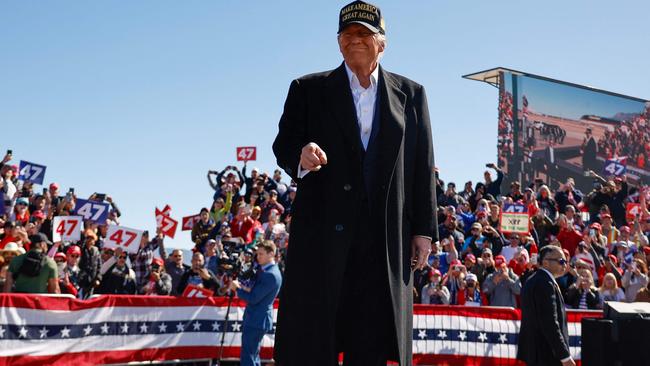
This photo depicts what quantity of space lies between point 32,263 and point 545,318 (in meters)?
6.69

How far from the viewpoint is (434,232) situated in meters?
3.57

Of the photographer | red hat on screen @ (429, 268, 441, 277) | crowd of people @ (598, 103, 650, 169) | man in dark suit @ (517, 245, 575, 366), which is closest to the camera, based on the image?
man in dark suit @ (517, 245, 575, 366)

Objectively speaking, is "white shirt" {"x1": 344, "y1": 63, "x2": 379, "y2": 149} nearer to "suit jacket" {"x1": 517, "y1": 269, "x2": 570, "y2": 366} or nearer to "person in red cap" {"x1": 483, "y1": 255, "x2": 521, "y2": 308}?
"suit jacket" {"x1": 517, "y1": 269, "x2": 570, "y2": 366}

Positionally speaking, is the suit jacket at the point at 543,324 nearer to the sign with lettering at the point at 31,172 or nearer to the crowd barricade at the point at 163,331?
the crowd barricade at the point at 163,331

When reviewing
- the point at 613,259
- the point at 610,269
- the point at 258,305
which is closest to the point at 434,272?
the point at 610,269

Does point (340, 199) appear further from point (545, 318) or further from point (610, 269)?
point (610, 269)

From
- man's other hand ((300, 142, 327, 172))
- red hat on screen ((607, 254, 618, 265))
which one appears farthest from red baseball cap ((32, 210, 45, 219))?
man's other hand ((300, 142, 327, 172))

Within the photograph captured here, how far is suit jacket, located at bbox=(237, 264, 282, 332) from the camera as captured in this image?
35.9 ft

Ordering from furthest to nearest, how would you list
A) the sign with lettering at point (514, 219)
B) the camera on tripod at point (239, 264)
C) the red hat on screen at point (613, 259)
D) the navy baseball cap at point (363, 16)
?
1. the sign with lettering at point (514, 219)
2. the red hat on screen at point (613, 259)
3. the camera on tripod at point (239, 264)
4. the navy baseball cap at point (363, 16)

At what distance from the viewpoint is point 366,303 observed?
133 inches

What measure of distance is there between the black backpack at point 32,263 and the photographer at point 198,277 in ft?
10.4

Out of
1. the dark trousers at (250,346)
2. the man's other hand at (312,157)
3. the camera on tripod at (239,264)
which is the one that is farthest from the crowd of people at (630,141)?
the man's other hand at (312,157)

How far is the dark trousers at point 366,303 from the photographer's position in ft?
11.1

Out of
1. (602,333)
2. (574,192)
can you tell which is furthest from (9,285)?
(574,192)
